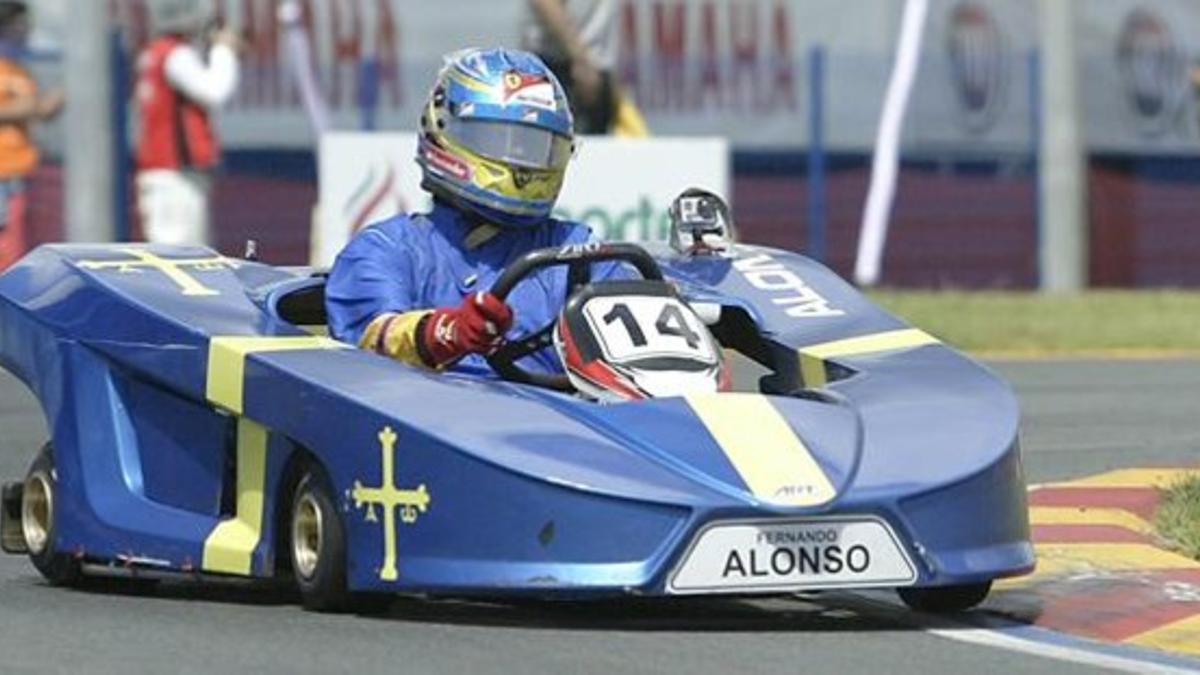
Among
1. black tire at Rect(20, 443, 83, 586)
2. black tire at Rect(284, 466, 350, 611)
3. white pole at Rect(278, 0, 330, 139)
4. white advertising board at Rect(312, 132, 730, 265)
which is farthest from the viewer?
white pole at Rect(278, 0, 330, 139)

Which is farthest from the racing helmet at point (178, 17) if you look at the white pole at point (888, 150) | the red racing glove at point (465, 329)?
the red racing glove at point (465, 329)

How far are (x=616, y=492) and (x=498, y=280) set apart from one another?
3.20 feet

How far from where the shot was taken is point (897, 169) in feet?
81.8

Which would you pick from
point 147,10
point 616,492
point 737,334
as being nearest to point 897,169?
point 147,10

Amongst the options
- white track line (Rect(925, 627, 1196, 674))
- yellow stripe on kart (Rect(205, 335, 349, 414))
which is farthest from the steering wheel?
white track line (Rect(925, 627, 1196, 674))

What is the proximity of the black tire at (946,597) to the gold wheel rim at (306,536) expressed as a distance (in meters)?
1.35

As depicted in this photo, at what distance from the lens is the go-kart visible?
8.50 m

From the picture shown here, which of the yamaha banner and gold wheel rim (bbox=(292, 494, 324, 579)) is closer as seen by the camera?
gold wheel rim (bbox=(292, 494, 324, 579))

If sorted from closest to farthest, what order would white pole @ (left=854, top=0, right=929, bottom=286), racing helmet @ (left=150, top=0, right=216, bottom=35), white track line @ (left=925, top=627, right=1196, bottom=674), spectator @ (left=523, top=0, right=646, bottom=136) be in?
white track line @ (left=925, top=627, right=1196, bottom=674), racing helmet @ (left=150, top=0, right=216, bottom=35), spectator @ (left=523, top=0, right=646, bottom=136), white pole @ (left=854, top=0, right=929, bottom=286)

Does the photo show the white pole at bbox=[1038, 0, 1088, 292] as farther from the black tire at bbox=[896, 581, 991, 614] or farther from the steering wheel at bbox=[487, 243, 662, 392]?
the black tire at bbox=[896, 581, 991, 614]

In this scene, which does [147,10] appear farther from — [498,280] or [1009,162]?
[498,280]

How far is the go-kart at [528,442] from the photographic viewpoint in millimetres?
8500

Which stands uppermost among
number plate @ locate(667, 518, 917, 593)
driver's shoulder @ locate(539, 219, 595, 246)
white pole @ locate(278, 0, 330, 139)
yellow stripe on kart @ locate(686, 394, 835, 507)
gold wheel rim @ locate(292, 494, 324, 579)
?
Result: driver's shoulder @ locate(539, 219, 595, 246)

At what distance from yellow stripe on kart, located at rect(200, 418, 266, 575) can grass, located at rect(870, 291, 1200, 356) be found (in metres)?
9.38
